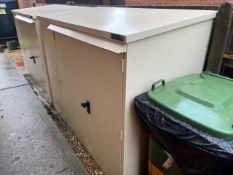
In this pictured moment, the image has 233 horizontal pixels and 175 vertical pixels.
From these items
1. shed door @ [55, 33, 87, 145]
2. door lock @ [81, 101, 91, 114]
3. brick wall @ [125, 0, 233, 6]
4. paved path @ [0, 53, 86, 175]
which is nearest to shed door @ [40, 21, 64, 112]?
shed door @ [55, 33, 87, 145]

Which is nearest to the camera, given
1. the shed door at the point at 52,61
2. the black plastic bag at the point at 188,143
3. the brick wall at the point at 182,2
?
the black plastic bag at the point at 188,143

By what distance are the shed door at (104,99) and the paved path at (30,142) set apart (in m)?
0.43

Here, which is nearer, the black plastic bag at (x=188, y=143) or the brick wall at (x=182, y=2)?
the black plastic bag at (x=188, y=143)

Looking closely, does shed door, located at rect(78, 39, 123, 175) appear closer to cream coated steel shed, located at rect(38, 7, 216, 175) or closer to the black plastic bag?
cream coated steel shed, located at rect(38, 7, 216, 175)

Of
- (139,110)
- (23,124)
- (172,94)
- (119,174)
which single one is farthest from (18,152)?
(172,94)

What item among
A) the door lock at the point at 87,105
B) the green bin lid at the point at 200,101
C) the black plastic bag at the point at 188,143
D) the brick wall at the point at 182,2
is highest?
the brick wall at the point at 182,2

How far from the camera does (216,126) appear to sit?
839 mm

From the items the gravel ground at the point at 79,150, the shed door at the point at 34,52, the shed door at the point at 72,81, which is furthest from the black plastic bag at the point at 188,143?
the shed door at the point at 34,52

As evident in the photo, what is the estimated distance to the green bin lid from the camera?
860 millimetres

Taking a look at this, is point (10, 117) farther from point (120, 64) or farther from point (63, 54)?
point (120, 64)

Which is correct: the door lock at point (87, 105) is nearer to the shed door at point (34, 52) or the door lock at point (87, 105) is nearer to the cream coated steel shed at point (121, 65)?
the cream coated steel shed at point (121, 65)

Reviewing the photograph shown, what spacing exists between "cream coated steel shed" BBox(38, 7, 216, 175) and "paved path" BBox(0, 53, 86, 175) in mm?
349

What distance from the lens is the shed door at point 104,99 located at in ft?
3.63

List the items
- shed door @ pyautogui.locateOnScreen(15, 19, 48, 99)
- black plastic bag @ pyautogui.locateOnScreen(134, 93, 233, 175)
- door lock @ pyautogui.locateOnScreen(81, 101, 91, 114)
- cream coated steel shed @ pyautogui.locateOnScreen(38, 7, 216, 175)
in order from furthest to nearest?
shed door @ pyautogui.locateOnScreen(15, 19, 48, 99)
door lock @ pyautogui.locateOnScreen(81, 101, 91, 114)
cream coated steel shed @ pyautogui.locateOnScreen(38, 7, 216, 175)
black plastic bag @ pyautogui.locateOnScreen(134, 93, 233, 175)
